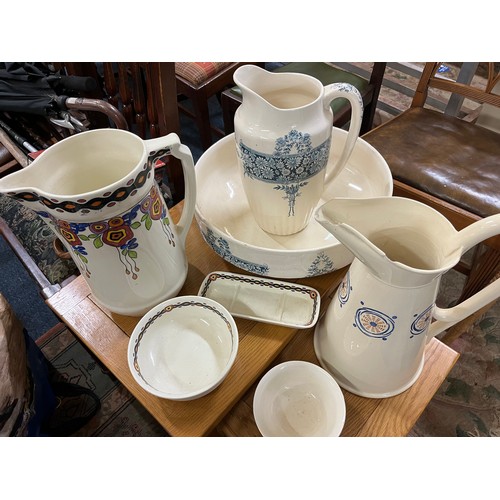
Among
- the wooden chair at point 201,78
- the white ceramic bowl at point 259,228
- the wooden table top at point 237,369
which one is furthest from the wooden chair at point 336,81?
the wooden table top at point 237,369

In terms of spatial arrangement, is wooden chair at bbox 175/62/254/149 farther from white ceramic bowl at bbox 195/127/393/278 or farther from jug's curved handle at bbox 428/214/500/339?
jug's curved handle at bbox 428/214/500/339

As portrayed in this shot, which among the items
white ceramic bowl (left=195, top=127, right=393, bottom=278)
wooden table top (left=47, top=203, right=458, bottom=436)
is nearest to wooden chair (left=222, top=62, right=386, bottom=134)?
white ceramic bowl (left=195, top=127, right=393, bottom=278)

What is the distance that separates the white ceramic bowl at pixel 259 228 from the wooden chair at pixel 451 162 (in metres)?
0.32

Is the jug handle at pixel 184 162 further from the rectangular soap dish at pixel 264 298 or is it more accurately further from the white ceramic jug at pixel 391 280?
the white ceramic jug at pixel 391 280

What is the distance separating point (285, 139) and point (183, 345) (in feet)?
1.09

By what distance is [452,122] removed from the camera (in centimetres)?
117

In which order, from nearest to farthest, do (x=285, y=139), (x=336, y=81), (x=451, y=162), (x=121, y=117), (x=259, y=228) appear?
1. (x=285, y=139)
2. (x=259, y=228)
3. (x=121, y=117)
4. (x=451, y=162)
5. (x=336, y=81)

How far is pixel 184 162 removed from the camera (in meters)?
0.56

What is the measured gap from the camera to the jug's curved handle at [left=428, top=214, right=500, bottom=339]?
1.38 feet

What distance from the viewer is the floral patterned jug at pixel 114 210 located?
45 cm

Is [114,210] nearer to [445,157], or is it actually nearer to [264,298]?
[264,298]

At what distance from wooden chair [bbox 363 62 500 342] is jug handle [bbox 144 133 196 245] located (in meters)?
0.66

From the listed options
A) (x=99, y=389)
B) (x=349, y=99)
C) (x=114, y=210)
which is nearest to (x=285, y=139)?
(x=349, y=99)

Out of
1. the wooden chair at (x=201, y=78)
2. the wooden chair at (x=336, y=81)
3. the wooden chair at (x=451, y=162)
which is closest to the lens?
the wooden chair at (x=451, y=162)
